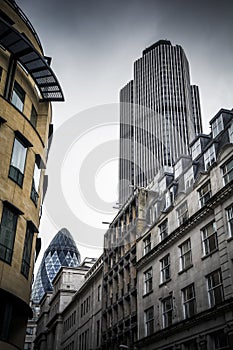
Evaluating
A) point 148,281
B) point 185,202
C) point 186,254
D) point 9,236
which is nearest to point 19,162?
point 9,236

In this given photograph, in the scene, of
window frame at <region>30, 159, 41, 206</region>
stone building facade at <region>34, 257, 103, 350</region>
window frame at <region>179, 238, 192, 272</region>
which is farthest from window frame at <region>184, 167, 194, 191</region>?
stone building facade at <region>34, 257, 103, 350</region>

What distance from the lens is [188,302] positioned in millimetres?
32156

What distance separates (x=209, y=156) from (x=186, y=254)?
8.07m

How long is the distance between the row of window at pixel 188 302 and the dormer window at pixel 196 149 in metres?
11.5

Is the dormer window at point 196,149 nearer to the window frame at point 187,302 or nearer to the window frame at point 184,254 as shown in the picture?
the window frame at point 184,254

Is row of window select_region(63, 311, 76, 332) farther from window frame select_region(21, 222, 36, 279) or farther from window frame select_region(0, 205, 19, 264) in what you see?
window frame select_region(0, 205, 19, 264)

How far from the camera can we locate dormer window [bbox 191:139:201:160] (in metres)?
37.6

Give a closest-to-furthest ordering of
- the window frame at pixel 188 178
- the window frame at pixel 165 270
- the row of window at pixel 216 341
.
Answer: the row of window at pixel 216 341 → the window frame at pixel 165 270 → the window frame at pixel 188 178

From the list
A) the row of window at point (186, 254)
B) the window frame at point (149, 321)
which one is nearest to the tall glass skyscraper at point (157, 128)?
the row of window at point (186, 254)

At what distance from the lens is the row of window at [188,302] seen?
28908 millimetres

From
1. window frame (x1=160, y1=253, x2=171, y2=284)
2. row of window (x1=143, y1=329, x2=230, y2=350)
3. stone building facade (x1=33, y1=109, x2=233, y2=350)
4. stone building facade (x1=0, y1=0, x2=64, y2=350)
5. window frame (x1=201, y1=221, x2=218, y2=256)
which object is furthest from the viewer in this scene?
window frame (x1=160, y1=253, x2=171, y2=284)

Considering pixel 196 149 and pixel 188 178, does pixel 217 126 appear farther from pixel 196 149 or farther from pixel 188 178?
pixel 188 178

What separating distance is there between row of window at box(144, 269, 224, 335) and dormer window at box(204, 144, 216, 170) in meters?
9.00

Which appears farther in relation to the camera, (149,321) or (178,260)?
(149,321)
